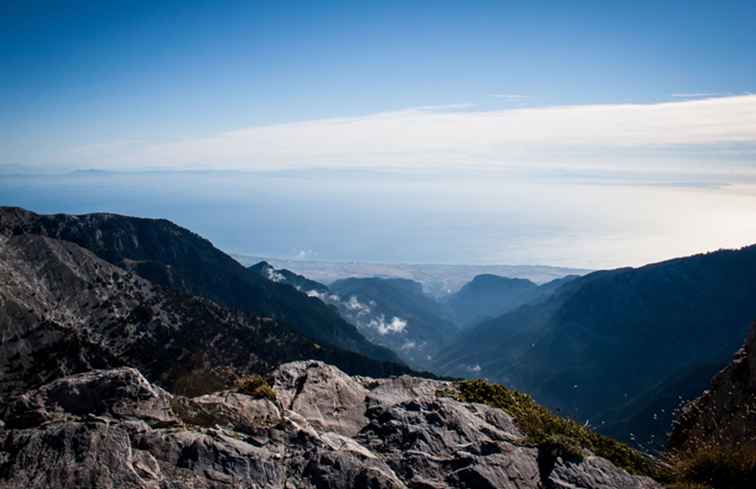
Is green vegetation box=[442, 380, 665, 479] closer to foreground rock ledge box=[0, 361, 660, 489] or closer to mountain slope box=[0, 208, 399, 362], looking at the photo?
foreground rock ledge box=[0, 361, 660, 489]

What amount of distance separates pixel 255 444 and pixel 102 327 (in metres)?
93.8

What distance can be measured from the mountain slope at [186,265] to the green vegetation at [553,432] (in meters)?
134

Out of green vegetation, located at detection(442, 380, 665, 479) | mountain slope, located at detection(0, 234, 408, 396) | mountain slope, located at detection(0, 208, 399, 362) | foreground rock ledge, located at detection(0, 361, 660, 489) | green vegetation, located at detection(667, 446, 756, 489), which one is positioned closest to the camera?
foreground rock ledge, located at detection(0, 361, 660, 489)

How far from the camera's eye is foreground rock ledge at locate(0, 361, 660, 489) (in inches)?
318

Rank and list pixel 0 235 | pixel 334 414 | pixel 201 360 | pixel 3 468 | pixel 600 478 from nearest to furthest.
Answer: pixel 3 468 → pixel 600 478 → pixel 334 414 → pixel 201 360 → pixel 0 235

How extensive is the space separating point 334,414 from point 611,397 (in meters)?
201

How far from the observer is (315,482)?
892 centimetres

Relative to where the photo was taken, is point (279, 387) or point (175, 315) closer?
point (279, 387)

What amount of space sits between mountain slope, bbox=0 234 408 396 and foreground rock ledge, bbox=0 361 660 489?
5977 centimetres

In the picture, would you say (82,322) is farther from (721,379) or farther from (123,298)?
(721,379)

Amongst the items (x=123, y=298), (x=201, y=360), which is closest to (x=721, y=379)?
(x=201, y=360)

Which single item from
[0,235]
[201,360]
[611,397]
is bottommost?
[611,397]

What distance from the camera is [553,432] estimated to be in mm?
11773

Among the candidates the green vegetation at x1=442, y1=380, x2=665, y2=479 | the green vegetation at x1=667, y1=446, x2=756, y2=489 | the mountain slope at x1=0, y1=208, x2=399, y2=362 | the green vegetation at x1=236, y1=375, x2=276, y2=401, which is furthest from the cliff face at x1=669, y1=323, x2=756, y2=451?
the mountain slope at x1=0, y1=208, x2=399, y2=362
